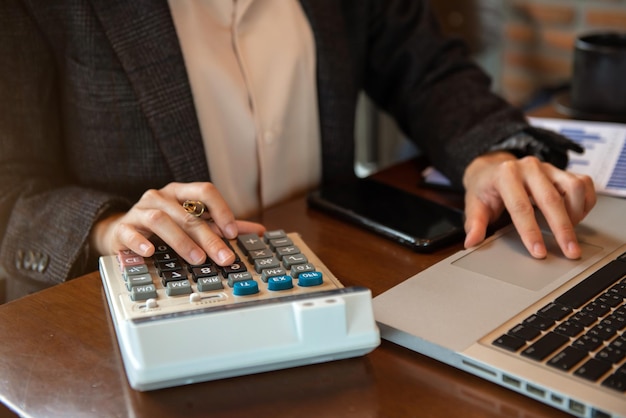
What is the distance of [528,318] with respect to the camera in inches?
23.9

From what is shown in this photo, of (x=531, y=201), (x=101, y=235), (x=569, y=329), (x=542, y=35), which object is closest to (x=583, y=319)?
(x=569, y=329)

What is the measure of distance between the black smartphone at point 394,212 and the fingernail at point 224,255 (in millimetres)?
191

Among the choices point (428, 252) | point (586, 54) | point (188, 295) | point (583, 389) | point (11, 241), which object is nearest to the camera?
point (583, 389)

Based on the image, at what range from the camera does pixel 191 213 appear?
28.3 inches

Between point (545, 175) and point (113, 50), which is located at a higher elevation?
point (113, 50)

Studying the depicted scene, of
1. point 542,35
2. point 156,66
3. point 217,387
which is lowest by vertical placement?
point 542,35

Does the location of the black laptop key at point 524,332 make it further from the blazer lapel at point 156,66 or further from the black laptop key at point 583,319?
the blazer lapel at point 156,66

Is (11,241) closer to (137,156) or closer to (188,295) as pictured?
(137,156)

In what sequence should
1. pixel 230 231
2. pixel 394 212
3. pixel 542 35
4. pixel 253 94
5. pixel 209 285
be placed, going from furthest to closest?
1. pixel 542 35
2. pixel 253 94
3. pixel 394 212
4. pixel 230 231
5. pixel 209 285

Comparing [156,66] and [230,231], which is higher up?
[156,66]

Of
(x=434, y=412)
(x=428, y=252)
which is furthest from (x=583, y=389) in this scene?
(x=428, y=252)

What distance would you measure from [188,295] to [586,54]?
79 centimetres

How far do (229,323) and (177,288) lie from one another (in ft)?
0.29

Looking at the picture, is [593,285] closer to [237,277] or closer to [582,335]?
[582,335]
